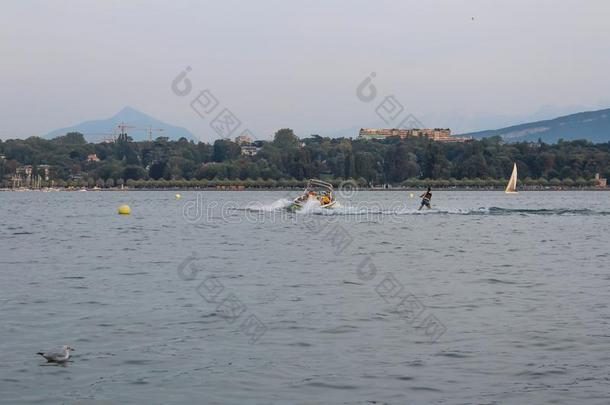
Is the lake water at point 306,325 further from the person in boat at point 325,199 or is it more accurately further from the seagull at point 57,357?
the person in boat at point 325,199

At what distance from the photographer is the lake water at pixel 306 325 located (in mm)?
13352

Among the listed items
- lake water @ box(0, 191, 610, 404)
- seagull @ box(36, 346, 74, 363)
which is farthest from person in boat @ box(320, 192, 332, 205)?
seagull @ box(36, 346, 74, 363)

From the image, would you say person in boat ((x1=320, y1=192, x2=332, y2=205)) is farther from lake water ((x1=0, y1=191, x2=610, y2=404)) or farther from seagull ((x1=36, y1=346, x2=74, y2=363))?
seagull ((x1=36, y1=346, x2=74, y2=363))

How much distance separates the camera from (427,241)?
1651 inches

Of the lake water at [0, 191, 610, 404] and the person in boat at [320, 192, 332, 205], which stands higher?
the person in boat at [320, 192, 332, 205]

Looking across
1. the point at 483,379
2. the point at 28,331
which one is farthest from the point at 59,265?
the point at 483,379

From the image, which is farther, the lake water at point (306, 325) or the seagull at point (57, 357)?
the seagull at point (57, 357)

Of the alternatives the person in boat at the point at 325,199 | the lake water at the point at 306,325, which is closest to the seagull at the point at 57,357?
the lake water at the point at 306,325

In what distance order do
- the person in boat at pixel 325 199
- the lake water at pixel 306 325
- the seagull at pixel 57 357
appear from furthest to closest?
1. the person in boat at pixel 325 199
2. the seagull at pixel 57 357
3. the lake water at pixel 306 325

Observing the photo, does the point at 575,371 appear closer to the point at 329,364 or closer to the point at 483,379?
the point at 483,379

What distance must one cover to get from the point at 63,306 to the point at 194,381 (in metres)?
7.54

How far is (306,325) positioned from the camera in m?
17.9

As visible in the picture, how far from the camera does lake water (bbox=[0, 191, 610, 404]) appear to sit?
1335cm

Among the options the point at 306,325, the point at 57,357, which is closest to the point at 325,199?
the point at 306,325
